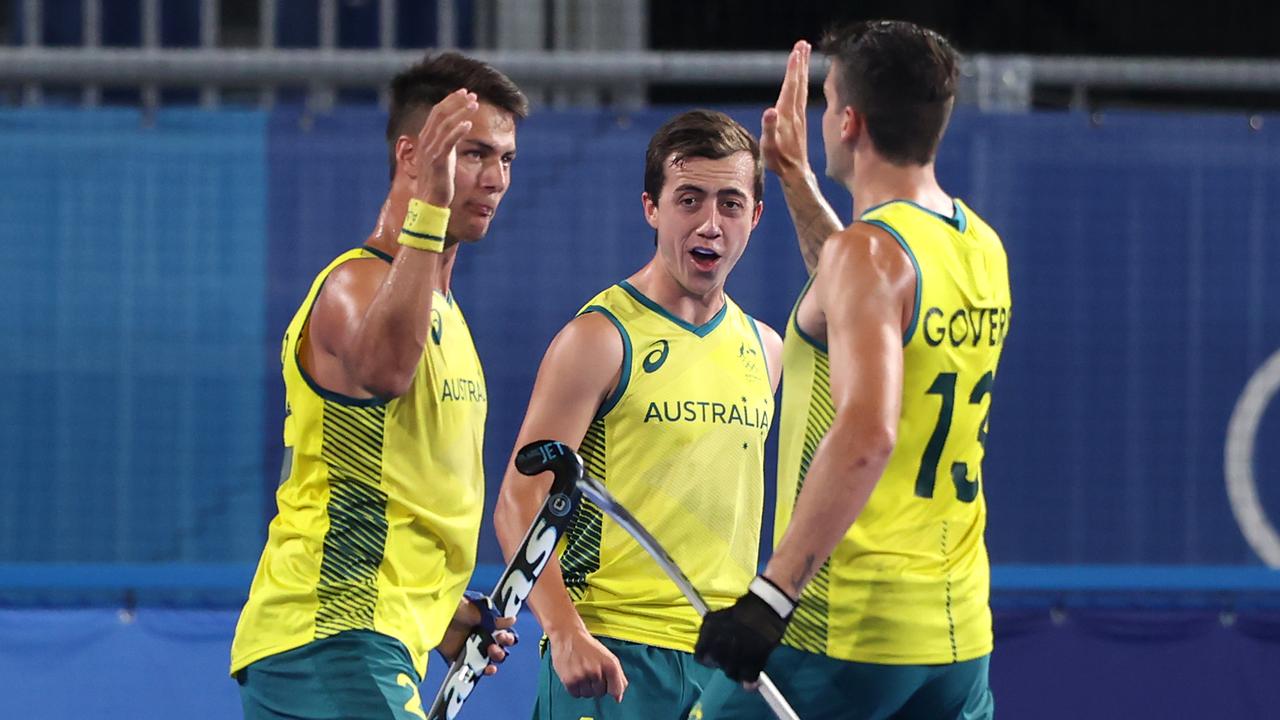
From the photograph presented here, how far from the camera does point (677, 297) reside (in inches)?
186

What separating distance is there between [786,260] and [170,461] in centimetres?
240

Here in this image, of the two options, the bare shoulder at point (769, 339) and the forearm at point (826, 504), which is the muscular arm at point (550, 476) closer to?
the bare shoulder at point (769, 339)

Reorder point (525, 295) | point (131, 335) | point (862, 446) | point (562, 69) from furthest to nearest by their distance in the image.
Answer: point (562, 69) → point (525, 295) → point (131, 335) → point (862, 446)

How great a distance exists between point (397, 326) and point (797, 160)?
134 centimetres

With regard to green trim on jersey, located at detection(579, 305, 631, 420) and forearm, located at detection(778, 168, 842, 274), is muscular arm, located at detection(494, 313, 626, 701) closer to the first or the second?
green trim on jersey, located at detection(579, 305, 631, 420)

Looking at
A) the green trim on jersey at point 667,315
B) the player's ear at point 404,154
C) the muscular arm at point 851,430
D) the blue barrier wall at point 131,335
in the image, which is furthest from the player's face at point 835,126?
the blue barrier wall at point 131,335

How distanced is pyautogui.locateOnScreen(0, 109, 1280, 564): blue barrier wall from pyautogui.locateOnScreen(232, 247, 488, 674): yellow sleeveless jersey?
255cm

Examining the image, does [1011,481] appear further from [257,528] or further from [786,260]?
[257,528]

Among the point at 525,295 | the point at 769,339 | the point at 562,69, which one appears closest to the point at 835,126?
the point at 769,339

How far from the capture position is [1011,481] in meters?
6.42

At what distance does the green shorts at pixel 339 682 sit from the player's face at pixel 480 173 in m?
0.95

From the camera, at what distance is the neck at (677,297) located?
4719mm

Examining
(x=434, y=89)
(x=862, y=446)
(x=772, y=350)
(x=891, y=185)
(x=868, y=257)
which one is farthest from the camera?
(x=772, y=350)

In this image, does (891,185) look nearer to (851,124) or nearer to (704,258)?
(851,124)
